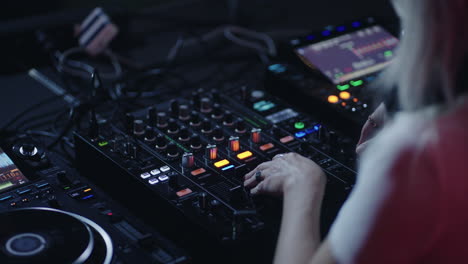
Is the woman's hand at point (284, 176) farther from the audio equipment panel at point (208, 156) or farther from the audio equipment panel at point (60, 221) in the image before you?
the audio equipment panel at point (60, 221)

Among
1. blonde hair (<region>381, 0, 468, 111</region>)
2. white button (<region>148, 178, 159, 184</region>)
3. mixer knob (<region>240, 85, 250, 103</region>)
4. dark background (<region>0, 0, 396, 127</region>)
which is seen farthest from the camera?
dark background (<region>0, 0, 396, 127</region>)

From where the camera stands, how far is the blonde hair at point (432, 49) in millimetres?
803

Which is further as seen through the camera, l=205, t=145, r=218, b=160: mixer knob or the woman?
l=205, t=145, r=218, b=160: mixer knob

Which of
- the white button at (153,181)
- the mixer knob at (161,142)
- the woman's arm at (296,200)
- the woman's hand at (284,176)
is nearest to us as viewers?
the woman's arm at (296,200)

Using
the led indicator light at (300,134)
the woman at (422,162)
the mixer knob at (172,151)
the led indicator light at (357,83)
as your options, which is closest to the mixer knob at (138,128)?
the mixer knob at (172,151)

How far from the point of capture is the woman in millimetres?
805

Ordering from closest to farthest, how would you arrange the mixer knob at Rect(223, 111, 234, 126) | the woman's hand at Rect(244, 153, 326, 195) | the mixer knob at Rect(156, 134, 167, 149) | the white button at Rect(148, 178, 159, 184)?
the woman's hand at Rect(244, 153, 326, 195) → the white button at Rect(148, 178, 159, 184) → the mixer knob at Rect(156, 134, 167, 149) → the mixer knob at Rect(223, 111, 234, 126)

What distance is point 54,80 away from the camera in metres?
1.95

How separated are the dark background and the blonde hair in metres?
1.18

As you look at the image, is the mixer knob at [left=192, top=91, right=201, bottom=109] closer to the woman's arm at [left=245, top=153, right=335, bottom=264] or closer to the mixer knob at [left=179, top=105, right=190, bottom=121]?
the mixer knob at [left=179, top=105, right=190, bottom=121]

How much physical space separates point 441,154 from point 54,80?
1.39 meters

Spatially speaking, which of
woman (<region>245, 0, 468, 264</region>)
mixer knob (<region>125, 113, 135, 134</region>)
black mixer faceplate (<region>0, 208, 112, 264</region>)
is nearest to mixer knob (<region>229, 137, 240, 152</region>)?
mixer knob (<region>125, 113, 135, 134</region>)

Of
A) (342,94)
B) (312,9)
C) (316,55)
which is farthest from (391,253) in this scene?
(312,9)

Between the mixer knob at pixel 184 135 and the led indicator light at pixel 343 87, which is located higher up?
the mixer knob at pixel 184 135
